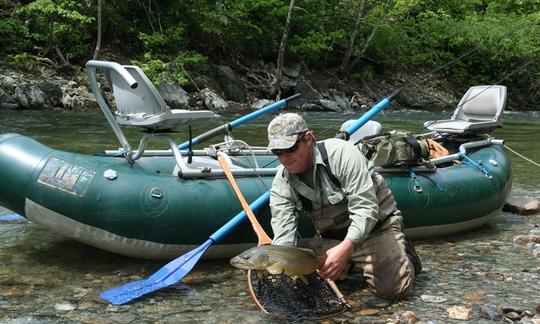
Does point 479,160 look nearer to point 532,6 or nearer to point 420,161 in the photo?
point 420,161

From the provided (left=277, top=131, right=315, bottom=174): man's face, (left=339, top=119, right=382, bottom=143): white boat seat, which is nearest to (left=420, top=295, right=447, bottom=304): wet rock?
(left=277, top=131, right=315, bottom=174): man's face

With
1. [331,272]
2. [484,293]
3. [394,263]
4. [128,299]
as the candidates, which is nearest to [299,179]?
[331,272]

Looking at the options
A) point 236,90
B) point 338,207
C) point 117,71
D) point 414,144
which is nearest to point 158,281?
point 338,207

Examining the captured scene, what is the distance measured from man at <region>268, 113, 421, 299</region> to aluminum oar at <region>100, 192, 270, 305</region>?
60 centimetres

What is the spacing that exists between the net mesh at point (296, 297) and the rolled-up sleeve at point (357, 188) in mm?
520

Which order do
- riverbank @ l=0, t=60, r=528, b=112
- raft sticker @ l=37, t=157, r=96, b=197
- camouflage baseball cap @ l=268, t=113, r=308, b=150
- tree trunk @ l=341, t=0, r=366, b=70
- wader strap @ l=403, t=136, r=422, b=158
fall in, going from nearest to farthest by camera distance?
1. camouflage baseball cap @ l=268, t=113, r=308, b=150
2. raft sticker @ l=37, t=157, r=96, b=197
3. wader strap @ l=403, t=136, r=422, b=158
4. riverbank @ l=0, t=60, r=528, b=112
5. tree trunk @ l=341, t=0, r=366, b=70

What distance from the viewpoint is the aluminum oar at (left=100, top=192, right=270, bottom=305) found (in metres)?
3.74

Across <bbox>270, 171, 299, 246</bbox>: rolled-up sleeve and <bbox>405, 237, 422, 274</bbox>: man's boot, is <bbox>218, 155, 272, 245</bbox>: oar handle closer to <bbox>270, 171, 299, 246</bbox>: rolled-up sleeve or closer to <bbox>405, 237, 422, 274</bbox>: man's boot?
<bbox>270, 171, 299, 246</bbox>: rolled-up sleeve

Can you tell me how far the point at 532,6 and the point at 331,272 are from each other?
1330 inches

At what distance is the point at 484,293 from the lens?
13.3 ft

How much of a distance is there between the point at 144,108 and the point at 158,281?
137 centimetres

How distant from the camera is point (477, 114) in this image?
7.12m

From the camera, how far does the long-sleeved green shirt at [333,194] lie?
11.3ft

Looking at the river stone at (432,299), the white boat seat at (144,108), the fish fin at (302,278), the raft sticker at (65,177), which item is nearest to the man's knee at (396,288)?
the river stone at (432,299)
